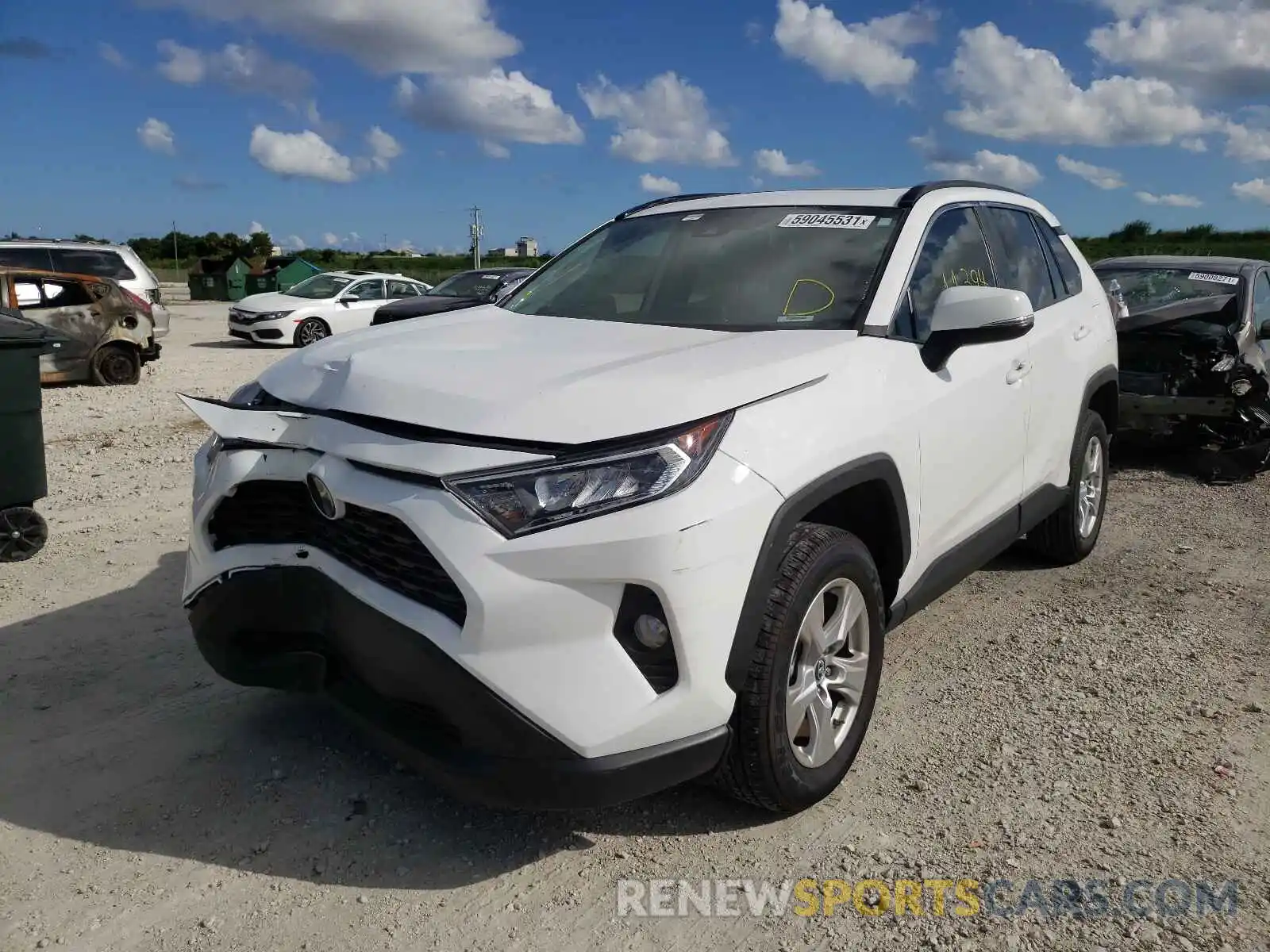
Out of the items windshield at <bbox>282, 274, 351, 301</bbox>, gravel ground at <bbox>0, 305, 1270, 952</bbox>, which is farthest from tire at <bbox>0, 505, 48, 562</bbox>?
windshield at <bbox>282, 274, 351, 301</bbox>

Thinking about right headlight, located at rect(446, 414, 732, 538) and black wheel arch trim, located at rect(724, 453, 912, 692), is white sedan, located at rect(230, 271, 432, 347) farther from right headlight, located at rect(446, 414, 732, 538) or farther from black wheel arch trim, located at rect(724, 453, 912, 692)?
right headlight, located at rect(446, 414, 732, 538)

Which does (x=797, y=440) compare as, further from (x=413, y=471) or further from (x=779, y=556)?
(x=413, y=471)

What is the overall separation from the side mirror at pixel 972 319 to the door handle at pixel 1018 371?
1.96 ft

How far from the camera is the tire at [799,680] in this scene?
2.61 metres

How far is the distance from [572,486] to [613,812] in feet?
3.76

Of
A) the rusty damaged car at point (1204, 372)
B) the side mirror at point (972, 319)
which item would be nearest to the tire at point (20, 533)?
the side mirror at point (972, 319)

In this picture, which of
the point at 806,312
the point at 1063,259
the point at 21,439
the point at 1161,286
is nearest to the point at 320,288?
the point at 21,439

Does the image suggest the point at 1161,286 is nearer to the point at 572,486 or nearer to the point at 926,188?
the point at 926,188

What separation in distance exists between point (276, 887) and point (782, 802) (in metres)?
1.34

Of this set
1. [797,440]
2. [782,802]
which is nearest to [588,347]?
[797,440]

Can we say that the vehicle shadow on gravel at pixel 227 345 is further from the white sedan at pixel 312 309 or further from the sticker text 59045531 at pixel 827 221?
the sticker text 59045531 at pixel 827 221

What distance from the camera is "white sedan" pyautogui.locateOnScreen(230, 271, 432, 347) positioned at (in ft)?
58.8

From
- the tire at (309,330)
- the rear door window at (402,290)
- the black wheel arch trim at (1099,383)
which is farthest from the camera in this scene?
the rear door window at (402,290)

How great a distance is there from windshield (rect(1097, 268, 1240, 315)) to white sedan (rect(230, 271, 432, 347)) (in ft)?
40.9
